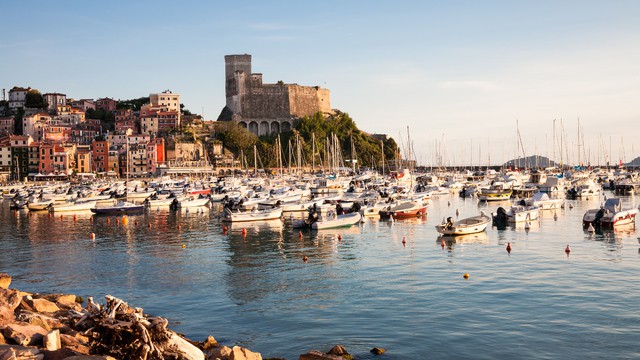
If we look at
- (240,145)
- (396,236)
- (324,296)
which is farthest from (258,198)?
(240,145)

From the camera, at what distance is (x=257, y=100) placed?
439 ft

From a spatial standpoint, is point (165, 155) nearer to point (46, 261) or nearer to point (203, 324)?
point (46, 261)

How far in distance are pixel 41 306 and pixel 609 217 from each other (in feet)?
112

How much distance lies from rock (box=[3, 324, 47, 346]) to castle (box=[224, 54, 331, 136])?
121182 millimetres

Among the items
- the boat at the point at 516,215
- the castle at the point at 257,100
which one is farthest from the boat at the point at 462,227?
the castle at the point at 257,100

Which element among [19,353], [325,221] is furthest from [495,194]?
[19,353]

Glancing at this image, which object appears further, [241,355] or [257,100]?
[257,100]

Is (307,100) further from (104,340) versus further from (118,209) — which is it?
(104,340)

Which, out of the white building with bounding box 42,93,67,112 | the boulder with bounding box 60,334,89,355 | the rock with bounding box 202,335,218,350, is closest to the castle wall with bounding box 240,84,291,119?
the white building with bounding box 42,93,67,112

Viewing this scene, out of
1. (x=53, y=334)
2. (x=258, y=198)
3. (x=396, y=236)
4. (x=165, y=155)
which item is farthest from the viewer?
(x=165, y=155)

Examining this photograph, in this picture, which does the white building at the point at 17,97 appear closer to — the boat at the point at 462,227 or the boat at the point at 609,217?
the boat at the point at 462,227

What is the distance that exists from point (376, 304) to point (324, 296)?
2.23 meters

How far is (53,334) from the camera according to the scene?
1227 centimetres

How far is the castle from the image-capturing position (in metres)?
133
